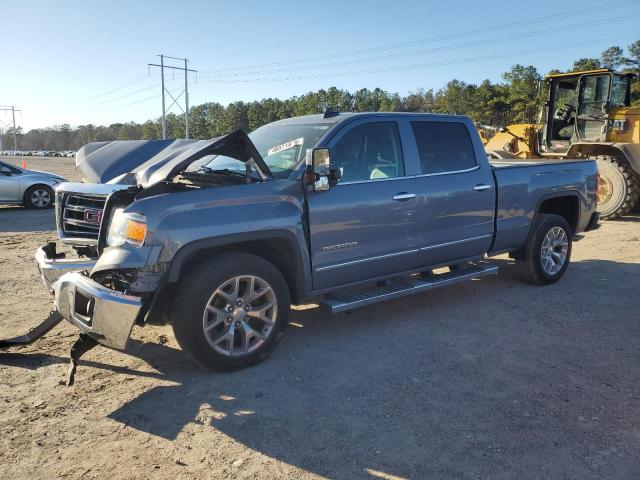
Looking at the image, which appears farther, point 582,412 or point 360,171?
point 360,171

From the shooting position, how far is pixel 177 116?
128625 millimetres

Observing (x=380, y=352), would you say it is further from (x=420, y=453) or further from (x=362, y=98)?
(x=362, y=98)

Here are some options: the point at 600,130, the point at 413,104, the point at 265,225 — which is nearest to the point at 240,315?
the point at 265,225

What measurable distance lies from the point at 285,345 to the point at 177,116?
133 metres

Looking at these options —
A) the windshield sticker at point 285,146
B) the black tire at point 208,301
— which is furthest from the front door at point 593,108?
the black tire at point 208,301

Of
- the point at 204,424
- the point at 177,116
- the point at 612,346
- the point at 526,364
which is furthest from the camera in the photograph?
the point at 177,116

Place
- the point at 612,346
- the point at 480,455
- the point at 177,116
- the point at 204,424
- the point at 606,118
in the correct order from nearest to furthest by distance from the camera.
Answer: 1. the point at 480,455
2. the point at 204,424
3. the point at 612,346
4. the point at 606,118
5. the point at 177,116

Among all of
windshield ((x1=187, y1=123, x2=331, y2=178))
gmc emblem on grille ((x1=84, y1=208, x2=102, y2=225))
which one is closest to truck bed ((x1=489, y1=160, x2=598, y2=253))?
windshield ((x1=187, y1=123, x2=331, y2=178))

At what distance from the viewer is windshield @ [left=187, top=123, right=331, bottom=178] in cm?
452

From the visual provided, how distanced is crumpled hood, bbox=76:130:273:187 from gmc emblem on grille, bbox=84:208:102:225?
0.30 meters

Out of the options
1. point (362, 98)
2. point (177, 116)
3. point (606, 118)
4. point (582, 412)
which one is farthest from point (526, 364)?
point (177, 116)

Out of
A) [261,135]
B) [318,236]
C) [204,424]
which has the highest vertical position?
[261,135]

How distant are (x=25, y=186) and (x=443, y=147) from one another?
11924 millimetres

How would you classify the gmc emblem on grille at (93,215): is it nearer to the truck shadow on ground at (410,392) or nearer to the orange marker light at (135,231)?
the orange marker light at (135,231)
